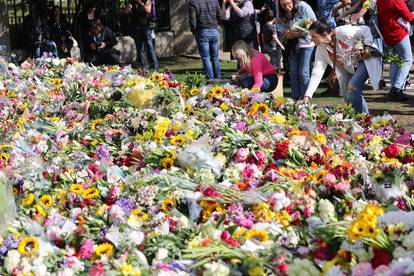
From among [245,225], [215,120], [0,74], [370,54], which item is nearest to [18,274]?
[245,225]

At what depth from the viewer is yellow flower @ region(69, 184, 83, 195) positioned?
144 inches

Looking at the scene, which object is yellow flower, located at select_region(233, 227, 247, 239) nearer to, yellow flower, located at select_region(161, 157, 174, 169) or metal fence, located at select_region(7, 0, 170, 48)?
yellow flower, located at select_region(161, 157, 174, 169)

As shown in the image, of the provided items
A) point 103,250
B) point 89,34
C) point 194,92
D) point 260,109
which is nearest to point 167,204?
point 103,250

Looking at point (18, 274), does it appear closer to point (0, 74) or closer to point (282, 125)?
point (282, 125)

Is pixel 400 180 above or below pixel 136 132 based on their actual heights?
above

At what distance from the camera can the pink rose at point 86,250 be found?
2967 mm

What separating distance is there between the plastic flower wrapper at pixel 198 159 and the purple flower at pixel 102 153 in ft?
2.28

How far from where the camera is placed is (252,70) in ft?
24.8

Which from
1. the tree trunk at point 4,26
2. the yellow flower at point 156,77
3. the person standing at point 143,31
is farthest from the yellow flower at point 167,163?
the tree trunk at point 4,26

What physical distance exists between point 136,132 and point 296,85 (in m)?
4.42

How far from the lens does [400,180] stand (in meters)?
3.32

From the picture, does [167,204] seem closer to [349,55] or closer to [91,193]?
[91,193]

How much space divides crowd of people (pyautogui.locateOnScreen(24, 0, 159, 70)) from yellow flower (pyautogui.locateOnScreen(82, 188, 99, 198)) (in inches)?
344

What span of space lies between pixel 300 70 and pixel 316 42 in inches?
86.6
